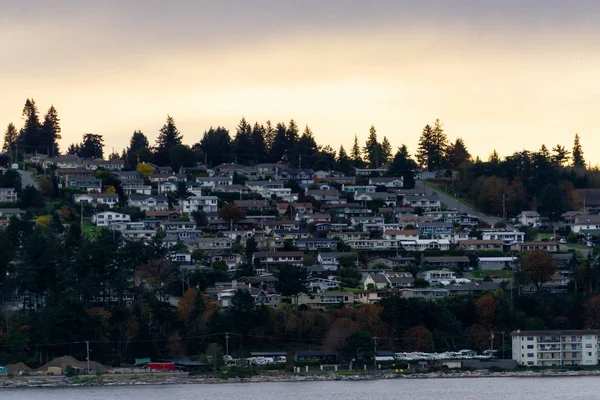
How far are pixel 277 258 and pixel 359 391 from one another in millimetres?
20555

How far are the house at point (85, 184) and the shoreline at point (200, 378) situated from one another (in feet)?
104

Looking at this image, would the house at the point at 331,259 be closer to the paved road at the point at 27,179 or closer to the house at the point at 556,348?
the house at the point at 556,348

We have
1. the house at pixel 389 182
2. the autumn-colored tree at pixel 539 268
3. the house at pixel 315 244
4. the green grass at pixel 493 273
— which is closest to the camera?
the autumn-colored tree at pixel 539 268

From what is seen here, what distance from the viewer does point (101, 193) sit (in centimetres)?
8006

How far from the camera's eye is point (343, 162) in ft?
310

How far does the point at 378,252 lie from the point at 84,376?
23.1 metres

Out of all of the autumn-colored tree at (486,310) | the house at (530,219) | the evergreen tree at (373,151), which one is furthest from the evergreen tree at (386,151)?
the autumn-colored tree at (486,310)

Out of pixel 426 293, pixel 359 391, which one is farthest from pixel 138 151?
pixel 359 391

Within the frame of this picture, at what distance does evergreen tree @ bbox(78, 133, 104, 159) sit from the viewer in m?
97.7

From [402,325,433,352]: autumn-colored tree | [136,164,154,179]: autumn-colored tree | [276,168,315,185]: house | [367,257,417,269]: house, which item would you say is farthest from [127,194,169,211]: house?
[402,325,433,352]: autumn-colored tree

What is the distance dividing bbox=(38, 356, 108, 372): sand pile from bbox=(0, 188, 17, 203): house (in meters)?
26.4

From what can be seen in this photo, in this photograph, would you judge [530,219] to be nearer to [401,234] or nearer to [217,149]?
[401,234]

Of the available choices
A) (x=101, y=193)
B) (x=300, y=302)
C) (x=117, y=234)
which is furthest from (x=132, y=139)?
(x=300, y=302)

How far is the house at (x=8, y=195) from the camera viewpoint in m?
78.0
